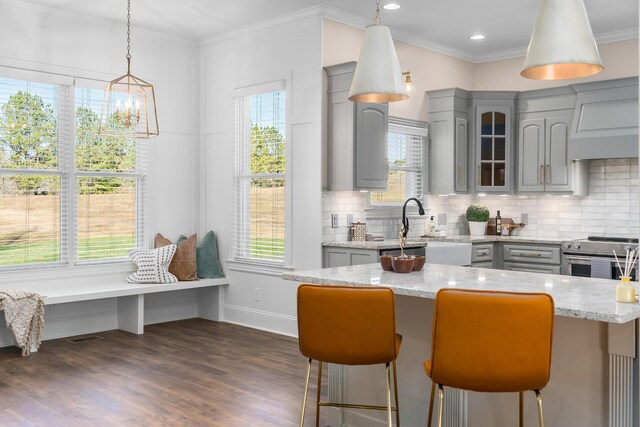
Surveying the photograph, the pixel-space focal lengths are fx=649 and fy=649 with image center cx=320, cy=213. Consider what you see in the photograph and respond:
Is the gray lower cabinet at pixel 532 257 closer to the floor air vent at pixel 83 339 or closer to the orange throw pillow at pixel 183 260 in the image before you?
the orange throw pillow at pixel 183 260

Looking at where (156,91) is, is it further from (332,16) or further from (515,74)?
(515,74)

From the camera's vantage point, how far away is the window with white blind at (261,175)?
6387 millimetres

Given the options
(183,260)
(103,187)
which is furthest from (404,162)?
(103,187)

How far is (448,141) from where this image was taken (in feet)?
23.1

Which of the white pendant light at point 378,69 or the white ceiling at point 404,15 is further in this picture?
the white ceiling at point 404,15

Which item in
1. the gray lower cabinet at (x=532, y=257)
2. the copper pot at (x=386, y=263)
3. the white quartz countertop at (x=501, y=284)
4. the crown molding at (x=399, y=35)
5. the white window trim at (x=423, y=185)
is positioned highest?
the crown molding at (x=399, y=35)

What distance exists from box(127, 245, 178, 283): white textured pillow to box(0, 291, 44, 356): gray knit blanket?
1.08m

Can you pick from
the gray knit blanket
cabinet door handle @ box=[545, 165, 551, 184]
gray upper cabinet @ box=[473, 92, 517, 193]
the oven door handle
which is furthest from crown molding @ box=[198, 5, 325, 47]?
the oven door handle

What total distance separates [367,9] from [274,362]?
323 cm

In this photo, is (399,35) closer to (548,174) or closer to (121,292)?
(548,174)

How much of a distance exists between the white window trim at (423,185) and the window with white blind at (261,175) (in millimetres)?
901

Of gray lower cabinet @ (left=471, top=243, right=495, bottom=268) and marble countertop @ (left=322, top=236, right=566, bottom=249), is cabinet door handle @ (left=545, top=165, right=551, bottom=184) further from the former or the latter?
gray lower cabinet @ (left=471, top=243, right=495, bottom=268)

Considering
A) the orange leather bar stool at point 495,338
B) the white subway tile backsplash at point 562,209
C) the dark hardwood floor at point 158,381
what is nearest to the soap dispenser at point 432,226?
the white subway tile backsplash at point 562,209

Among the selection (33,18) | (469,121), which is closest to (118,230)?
(33,18)
